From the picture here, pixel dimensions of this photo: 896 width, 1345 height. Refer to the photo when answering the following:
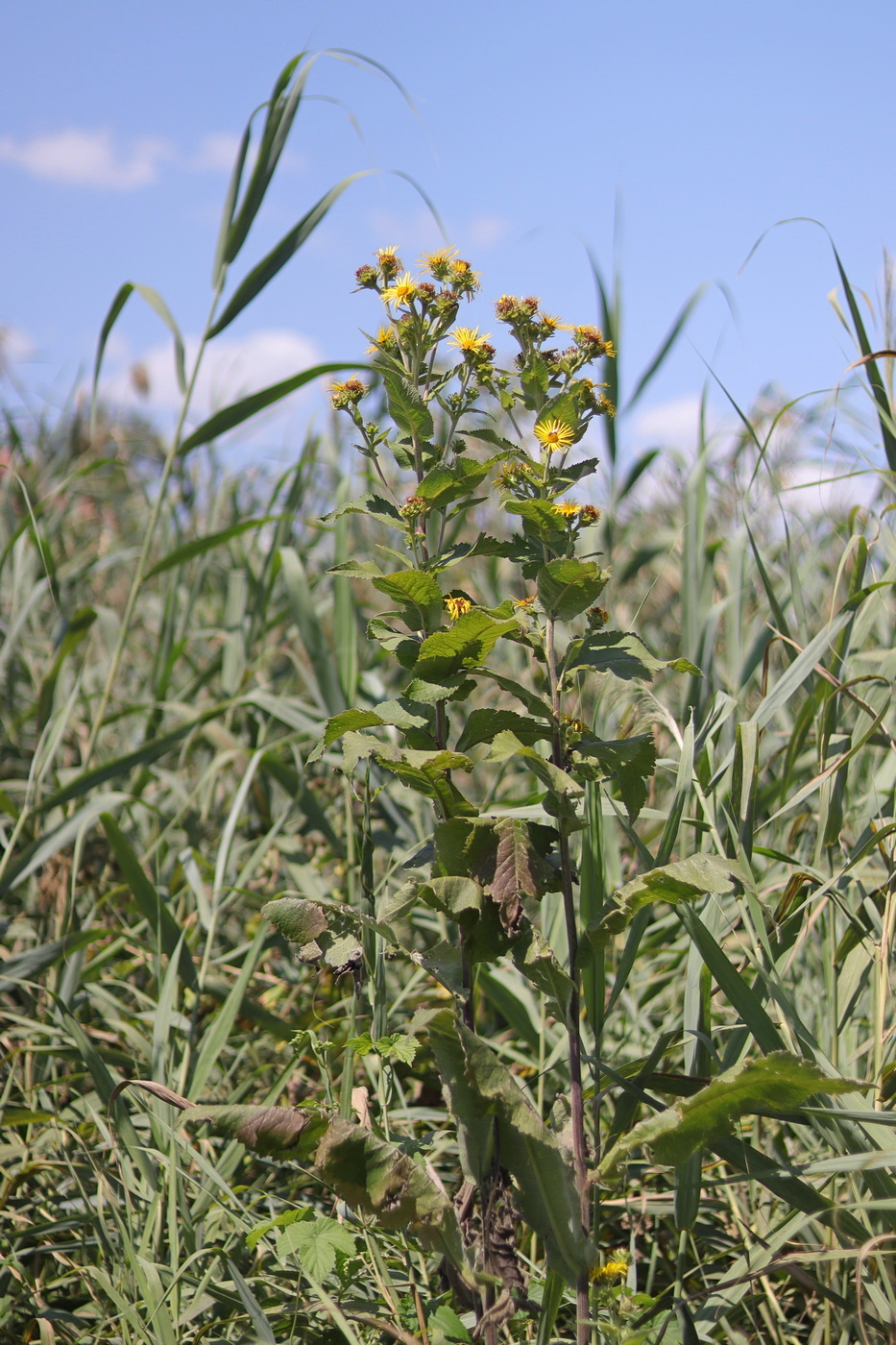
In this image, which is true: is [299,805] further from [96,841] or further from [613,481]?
[613,481]

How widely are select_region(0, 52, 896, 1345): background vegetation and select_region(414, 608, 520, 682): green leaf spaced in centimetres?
15

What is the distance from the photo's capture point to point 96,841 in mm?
2211

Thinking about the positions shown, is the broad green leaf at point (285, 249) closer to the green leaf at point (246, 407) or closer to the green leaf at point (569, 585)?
the green leaf at point (246, 407)

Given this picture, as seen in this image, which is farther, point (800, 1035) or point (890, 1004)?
point (890, 1004)

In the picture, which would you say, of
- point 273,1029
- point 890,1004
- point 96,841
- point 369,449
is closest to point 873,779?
point 890,1004

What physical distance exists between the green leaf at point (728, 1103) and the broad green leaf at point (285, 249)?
1296mm

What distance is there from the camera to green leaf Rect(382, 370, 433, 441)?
1001 mm

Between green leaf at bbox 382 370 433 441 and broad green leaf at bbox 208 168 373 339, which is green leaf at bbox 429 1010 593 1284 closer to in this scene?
green leaf at bbox 382 370 433 441

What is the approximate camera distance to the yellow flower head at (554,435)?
95cm

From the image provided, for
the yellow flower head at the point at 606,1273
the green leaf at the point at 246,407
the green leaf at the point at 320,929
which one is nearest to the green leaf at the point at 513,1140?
the yellow flower head at the point at 606,1273

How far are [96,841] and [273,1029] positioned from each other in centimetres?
83

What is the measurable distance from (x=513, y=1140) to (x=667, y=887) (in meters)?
0.26

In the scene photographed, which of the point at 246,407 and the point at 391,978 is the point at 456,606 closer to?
the point at 246,407

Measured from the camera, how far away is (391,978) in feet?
6.38
